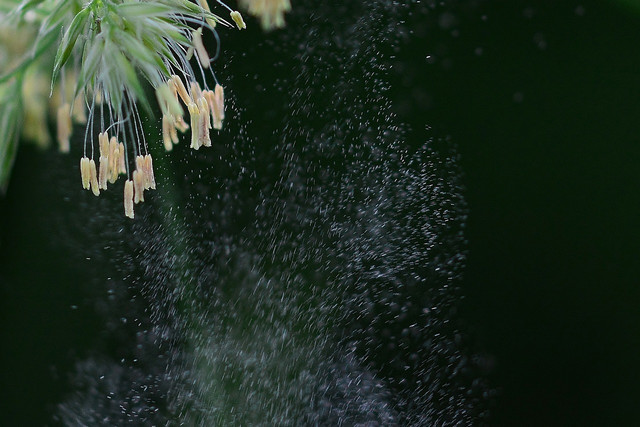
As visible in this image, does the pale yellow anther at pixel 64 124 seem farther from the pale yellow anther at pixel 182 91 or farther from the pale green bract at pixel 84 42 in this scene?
the pale yellow anther at pixel 182 91

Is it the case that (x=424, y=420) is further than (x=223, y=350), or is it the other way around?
(x=223, y=350)

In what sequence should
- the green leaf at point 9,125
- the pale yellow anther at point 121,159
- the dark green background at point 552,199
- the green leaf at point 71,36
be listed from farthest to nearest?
the dark green background at point 552,199 < the pale yellow anther at point 121,159 < the green leaf at point 71,36 < the green leaf at point 9,125

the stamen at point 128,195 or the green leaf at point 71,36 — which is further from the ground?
the green leaf at point 71,36

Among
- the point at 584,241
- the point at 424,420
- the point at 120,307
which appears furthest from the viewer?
the point at 120,307

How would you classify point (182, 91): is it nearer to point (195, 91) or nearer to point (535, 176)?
point (195, 91)

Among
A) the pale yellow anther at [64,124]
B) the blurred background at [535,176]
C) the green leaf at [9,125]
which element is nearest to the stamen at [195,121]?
the pale yellow anther at [64,124]

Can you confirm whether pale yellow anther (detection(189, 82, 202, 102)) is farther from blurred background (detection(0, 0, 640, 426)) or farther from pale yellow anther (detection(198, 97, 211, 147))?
blurred background (detection(0, 0, 640, 426))

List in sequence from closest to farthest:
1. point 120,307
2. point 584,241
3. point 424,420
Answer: point 584,241
point 424,420
point 120,307

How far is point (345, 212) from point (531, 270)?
1.27 feet

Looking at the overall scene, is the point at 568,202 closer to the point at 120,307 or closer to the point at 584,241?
the point at 584,241

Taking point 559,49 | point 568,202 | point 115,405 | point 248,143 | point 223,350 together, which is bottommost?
point 115,405

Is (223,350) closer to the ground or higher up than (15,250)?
closer to the ground

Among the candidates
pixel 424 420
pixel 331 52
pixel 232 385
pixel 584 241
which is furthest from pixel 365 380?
pixel 331 52

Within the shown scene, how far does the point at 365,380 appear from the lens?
149 cm
